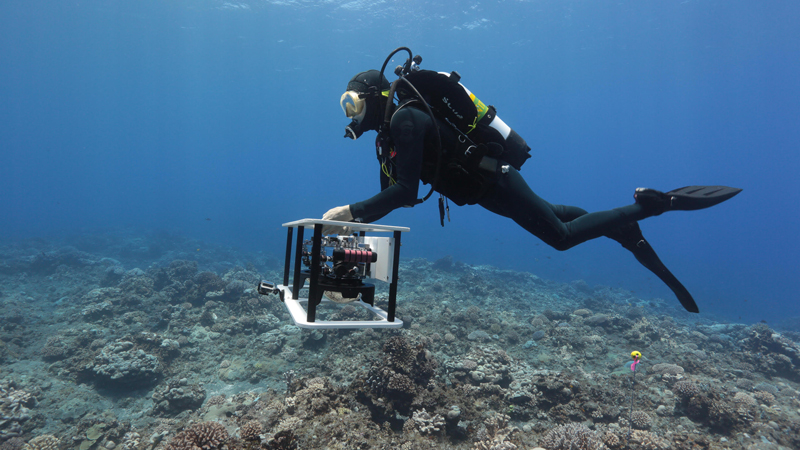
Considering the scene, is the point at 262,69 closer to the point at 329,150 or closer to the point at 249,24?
the point at 249,24

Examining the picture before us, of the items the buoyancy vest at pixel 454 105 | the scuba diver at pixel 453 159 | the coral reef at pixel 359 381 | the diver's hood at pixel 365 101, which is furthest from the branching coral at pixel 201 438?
the buoyancy vest at pixel 454 105

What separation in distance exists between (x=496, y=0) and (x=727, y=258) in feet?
464

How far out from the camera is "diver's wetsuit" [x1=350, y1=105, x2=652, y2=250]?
2.36 metres

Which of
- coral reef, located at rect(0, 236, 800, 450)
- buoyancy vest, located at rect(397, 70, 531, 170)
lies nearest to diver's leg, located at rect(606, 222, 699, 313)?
buoyancy vest, located at rect(397, 70, 531, 170)

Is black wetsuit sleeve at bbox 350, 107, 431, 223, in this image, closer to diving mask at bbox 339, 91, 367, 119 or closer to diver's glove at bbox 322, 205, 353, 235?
diver's glove at bbox 322, 205, 353, 235

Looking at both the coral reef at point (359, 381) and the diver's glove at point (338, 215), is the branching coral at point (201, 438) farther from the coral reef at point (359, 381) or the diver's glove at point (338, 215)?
the diver's glove at point (338, 215)

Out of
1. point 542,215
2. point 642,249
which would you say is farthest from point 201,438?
point 642,249

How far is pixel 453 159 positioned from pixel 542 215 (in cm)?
101

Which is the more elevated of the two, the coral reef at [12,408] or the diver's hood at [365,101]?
the diver's hood at [365,101]

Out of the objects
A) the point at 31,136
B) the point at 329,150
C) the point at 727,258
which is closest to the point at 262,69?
the point at 329,150

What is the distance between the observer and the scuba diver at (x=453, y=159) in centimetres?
241

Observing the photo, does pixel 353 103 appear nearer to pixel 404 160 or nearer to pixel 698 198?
pixel 404 160

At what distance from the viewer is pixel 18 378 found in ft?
23.1

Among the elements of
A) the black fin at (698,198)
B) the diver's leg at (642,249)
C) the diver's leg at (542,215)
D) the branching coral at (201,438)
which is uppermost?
the black fin at (698,198)
